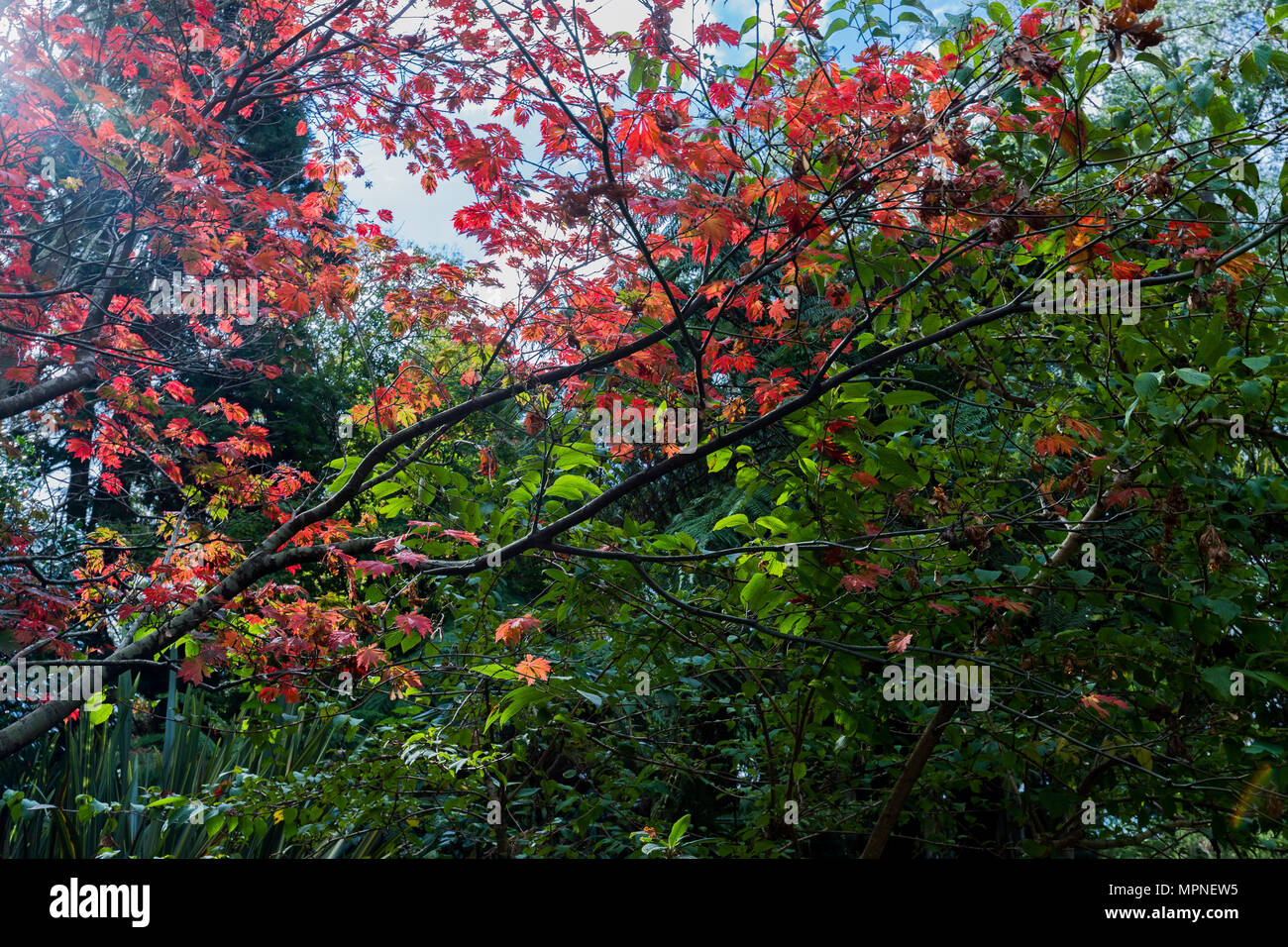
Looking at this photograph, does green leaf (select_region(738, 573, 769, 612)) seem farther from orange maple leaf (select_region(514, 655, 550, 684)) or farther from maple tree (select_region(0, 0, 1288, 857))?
orange maple leaf (select_region(514, 655, 550, 684))

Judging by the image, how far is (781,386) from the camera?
3420mm

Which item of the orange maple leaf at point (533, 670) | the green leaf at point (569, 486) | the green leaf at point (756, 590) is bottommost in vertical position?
the orange maple leaf at point (533, 670)

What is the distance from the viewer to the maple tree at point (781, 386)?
2.66 metres

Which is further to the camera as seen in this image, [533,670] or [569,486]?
[569,486]

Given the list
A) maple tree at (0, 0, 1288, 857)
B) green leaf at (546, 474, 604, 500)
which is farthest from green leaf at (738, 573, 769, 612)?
green leaf at (546, 474, 604, 500)

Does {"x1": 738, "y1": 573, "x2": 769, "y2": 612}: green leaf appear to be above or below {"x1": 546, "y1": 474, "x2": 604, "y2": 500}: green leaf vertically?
below

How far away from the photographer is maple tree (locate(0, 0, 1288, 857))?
266 centimetres

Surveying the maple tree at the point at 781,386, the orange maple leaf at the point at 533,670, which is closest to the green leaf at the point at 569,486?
the maple tree at the point at 781,386

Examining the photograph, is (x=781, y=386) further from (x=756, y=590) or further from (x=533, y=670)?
(x=533, y=670)

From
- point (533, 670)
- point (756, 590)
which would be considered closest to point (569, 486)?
point (533, 670)

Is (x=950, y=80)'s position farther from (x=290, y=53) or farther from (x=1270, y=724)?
(x=290, y=53)

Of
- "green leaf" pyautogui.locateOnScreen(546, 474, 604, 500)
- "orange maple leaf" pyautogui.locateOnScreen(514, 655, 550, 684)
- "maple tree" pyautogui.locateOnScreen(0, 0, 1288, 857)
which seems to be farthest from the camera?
"green leaf" pyautogui.locateOnScreen(546, 474, 604, 500)

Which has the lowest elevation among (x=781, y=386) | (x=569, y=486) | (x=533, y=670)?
(x=533, y=670)

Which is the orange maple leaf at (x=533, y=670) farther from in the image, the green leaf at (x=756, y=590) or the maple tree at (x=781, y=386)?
the green leaf at (x=756, y=590)
